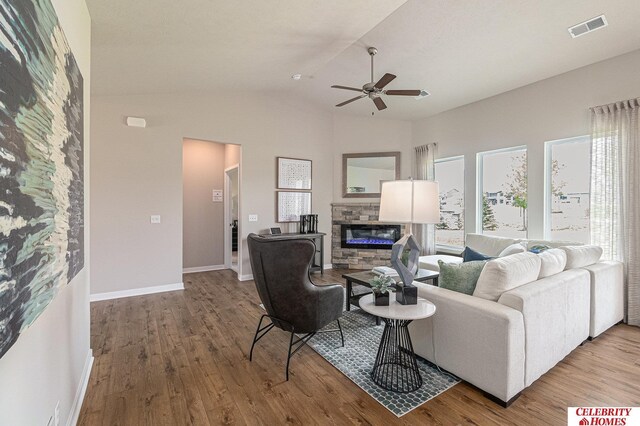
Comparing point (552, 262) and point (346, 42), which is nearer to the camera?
point (552, 262)

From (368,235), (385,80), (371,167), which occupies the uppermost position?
(385,80)

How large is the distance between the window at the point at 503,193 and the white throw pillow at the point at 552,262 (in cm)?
213

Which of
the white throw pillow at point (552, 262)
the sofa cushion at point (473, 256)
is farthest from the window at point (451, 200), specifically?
the white throw pillow at point (552, 262)

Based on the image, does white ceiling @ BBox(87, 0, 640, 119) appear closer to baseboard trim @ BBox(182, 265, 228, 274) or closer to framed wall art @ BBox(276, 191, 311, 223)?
framed wall art @ BBox(276, 191, 311, 223)

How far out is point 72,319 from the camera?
1.91 meters

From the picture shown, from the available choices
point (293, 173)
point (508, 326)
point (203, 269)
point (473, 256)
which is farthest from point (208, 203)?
point (508, 326)

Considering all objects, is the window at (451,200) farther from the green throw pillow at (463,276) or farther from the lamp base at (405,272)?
the lamp base at (405,272)

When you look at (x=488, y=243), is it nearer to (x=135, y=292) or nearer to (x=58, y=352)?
(x=58, y=352)

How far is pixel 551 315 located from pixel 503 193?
314 centimetres

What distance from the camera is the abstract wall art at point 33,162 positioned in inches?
35.5

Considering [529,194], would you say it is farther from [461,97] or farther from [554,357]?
[554,357]

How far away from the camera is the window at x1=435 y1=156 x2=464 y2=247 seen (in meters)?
5.61

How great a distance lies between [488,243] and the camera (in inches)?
181

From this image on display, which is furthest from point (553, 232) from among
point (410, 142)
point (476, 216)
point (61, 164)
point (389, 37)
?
point (61, 164)
